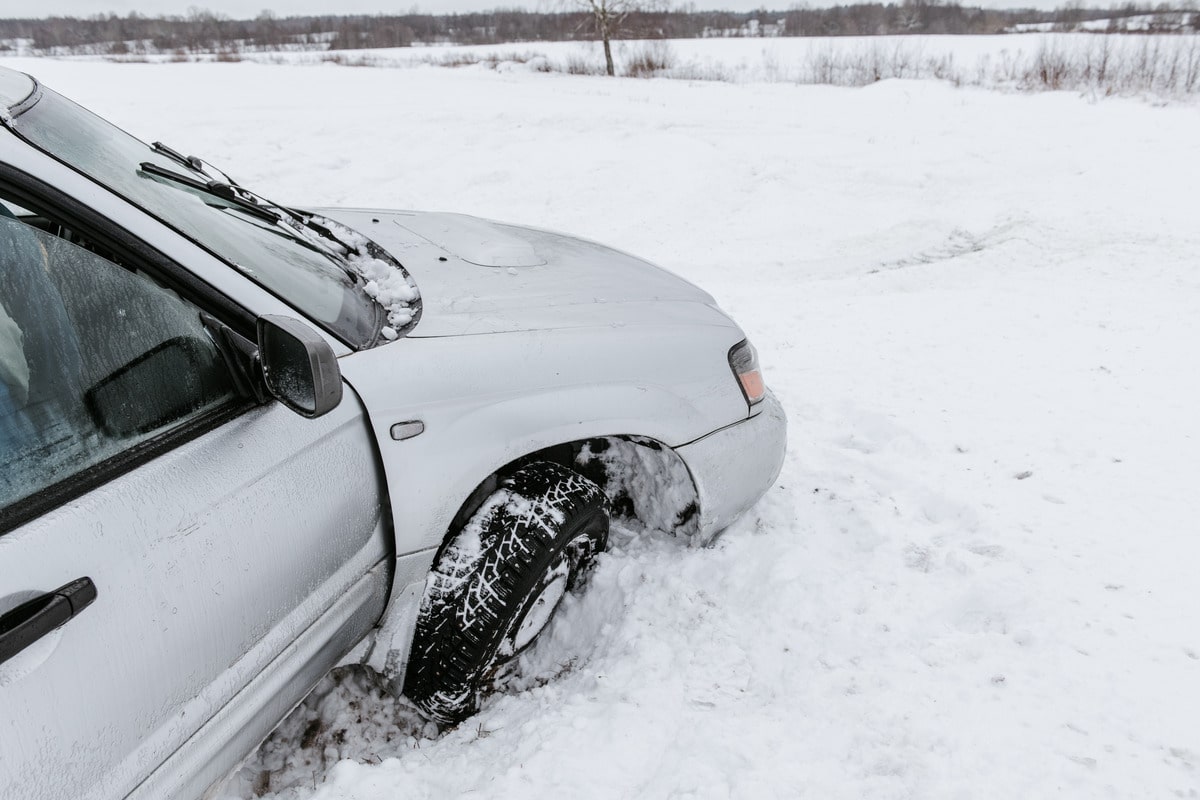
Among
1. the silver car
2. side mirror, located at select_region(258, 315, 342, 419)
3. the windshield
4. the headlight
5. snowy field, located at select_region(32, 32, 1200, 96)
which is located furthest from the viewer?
snowy field, located at select_region(32, 32, 1200, 96)

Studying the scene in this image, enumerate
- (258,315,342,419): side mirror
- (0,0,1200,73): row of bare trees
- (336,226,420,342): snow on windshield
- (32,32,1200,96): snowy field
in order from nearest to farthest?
1. (258,315,342,419): side mirror
2. (336,226,420,342): snow on windshield
3. (32,32,1200,96): snowy field
4. (0,0,1200,73): row of bare trees

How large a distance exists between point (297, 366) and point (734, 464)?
5.11 ft

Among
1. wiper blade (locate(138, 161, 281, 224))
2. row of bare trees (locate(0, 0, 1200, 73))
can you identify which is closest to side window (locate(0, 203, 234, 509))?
wiper blade (locate(138, 161, 281, 224))

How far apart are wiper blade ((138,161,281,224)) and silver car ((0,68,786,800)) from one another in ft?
0.05

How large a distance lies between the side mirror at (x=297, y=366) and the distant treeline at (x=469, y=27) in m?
55.7

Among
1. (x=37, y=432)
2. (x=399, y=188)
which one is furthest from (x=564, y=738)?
(x=399, y=188)

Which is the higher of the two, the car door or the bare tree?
the bare tree

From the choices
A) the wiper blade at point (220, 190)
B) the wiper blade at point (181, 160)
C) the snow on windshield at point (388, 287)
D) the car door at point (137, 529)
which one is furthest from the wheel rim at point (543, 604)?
the wiper blade at point (181, 160)

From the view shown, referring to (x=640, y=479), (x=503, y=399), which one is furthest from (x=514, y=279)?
(x=640, y=479)

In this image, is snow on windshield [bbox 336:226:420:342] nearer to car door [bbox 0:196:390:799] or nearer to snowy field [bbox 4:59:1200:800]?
car door [bbox 0:196:390:799]

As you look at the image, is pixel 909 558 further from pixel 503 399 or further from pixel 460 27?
pixel 460 27

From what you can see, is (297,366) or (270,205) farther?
(270,205)

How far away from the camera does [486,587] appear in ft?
6.47

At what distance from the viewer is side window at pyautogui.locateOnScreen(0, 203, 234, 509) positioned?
1.27 m
